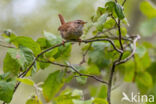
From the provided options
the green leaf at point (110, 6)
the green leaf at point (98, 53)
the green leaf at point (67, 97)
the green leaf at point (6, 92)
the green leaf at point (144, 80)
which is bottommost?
the green leaf at point (144, 80)

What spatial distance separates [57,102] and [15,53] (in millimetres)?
428

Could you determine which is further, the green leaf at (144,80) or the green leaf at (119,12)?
the green leaf at (144,80)

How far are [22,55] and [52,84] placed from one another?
1.92 feet

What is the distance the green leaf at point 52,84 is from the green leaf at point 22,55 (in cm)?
48

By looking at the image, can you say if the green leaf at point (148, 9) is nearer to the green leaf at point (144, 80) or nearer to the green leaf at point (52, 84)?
the green leaf at point (144, 80)

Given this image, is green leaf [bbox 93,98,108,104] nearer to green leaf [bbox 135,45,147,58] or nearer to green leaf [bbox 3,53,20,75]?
green leaf [bbox 3,53,20,75]

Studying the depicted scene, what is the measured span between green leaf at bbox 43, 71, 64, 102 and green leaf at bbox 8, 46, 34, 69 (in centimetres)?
48

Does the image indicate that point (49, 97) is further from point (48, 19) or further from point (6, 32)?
point (48, 19)

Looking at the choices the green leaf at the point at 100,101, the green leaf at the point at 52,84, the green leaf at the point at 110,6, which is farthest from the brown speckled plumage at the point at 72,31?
the green leaf at the point at 100,101

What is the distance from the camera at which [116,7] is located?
5.51 feet

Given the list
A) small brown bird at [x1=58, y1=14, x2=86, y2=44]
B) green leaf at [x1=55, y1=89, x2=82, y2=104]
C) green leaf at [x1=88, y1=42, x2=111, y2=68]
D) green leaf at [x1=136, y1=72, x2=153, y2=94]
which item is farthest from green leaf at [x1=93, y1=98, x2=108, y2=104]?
green leaf at [x1=136, y1=72, x2=153, y2=94]

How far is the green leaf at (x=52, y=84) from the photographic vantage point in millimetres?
2246

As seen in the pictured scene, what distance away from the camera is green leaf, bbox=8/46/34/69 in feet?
5.69

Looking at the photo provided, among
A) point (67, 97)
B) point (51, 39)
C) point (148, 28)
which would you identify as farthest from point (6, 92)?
point (148, 28)
